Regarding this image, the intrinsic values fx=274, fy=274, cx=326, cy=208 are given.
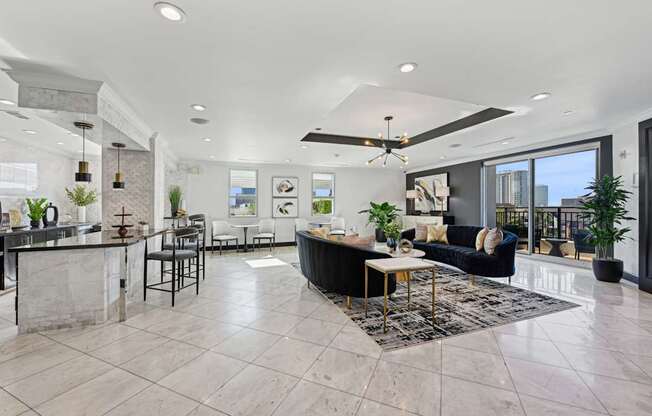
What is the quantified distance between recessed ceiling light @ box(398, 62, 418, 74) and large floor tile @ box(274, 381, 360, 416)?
2686mm

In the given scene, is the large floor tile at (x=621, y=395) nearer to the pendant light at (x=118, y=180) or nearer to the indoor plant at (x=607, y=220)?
the indoor plant at (x=607, y=220)

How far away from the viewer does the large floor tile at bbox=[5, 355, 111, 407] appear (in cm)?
178

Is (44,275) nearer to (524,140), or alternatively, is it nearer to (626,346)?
(626,346)

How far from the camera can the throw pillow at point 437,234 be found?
5.68 metres

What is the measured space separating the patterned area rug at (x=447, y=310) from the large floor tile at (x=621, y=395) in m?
0.91

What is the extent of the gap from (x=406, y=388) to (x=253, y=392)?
1028 mm

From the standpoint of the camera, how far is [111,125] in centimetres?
327

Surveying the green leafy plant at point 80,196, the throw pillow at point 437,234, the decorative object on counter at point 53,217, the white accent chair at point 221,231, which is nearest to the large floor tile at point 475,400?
the throw pillow at point 437,234

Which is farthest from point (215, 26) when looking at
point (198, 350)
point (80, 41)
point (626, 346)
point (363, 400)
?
point (626, 346)

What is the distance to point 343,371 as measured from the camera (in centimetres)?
204

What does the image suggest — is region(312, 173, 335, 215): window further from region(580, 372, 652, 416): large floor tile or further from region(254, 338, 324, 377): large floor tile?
region(580, 372, 652, 416): large floor tile

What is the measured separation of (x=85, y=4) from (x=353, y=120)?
146 inches

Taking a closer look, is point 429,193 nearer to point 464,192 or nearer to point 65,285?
point 464,192

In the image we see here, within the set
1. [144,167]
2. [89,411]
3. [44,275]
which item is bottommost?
[89,411]
